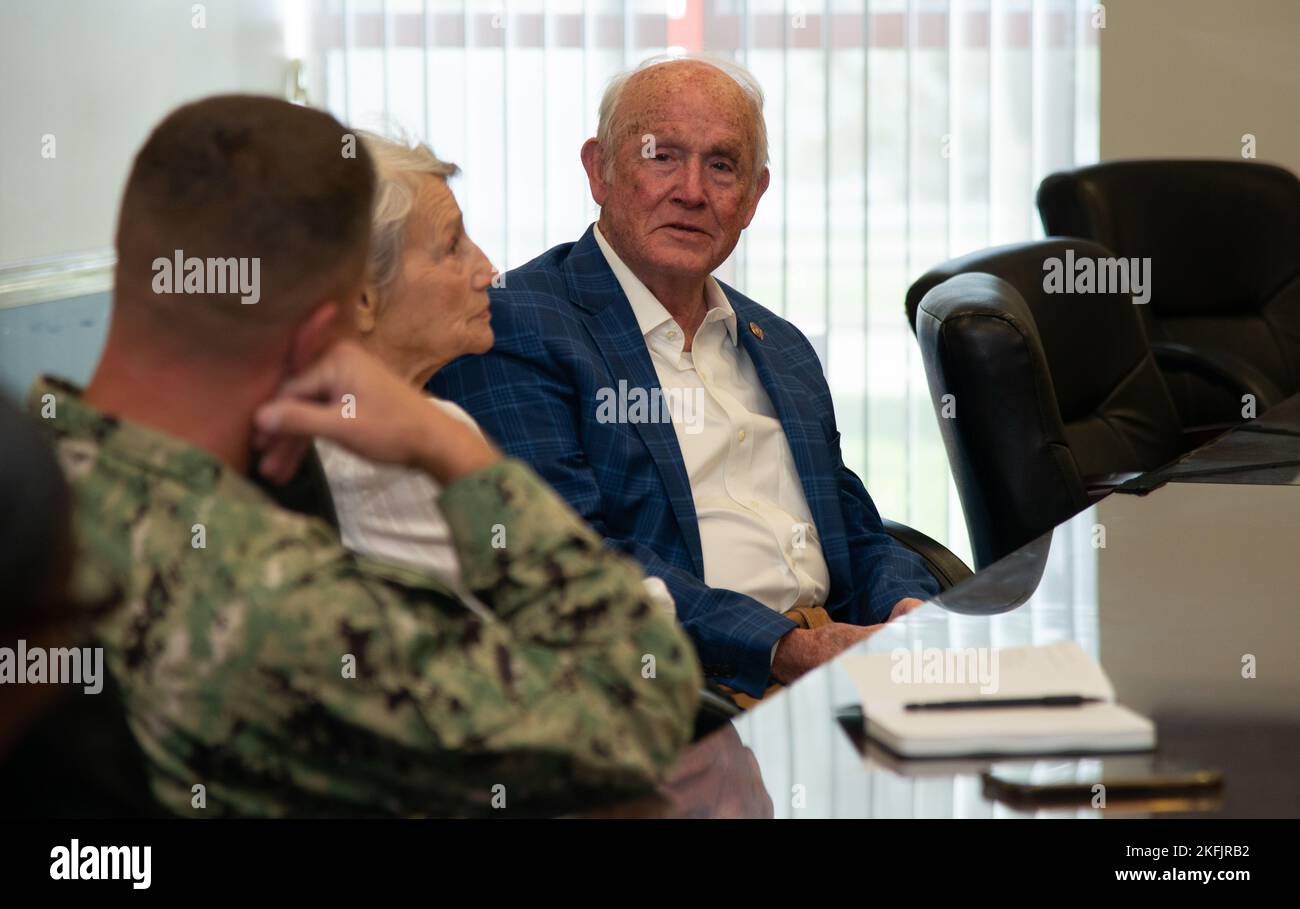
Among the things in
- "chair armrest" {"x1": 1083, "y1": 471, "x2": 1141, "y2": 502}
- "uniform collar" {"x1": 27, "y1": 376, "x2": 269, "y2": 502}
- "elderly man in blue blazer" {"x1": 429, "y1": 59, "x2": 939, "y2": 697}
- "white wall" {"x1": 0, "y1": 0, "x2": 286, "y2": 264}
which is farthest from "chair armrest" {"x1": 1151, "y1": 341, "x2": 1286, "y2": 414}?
"uniform collar" {"x1": 27, "y1": 376, "x2": 269, "y2": 502}

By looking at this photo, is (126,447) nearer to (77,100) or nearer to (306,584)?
(306,584)

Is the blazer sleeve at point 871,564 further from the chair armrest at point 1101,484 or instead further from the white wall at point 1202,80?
the white wall at point 1202,80

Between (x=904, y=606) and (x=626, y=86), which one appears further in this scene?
(x=626, y=86)

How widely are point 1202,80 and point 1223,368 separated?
1559 millimetres

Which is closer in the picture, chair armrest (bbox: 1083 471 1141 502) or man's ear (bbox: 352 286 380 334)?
man's ear (bbox: 352 286 380 334)

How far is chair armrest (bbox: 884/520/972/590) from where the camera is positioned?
224 centimetres

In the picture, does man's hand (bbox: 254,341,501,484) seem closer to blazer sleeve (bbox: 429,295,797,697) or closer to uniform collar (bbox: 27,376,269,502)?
uniform collar (bbox: 27,376,269,502)

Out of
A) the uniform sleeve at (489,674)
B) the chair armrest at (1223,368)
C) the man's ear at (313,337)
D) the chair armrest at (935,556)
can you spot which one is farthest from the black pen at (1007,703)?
the chair armrest at (1223,368)

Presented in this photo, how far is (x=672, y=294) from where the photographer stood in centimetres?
222

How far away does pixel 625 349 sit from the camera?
2.09 metres

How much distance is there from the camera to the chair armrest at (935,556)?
7.36ft

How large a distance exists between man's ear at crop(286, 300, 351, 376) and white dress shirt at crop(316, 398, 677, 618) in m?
0.55

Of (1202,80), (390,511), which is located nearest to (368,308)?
(390,511)

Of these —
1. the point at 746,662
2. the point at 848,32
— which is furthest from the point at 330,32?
the point at 746,662
